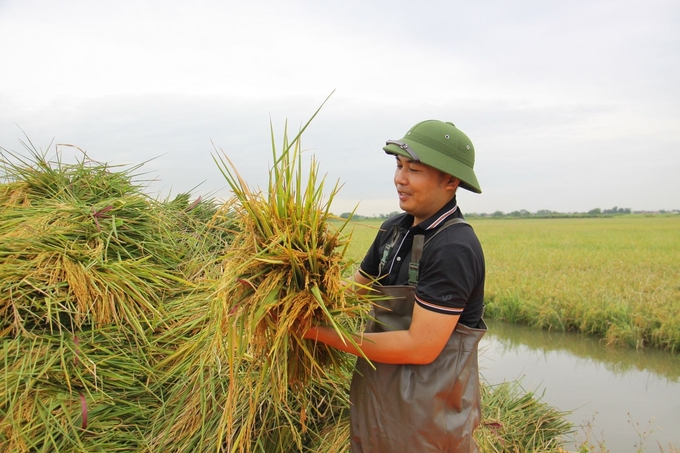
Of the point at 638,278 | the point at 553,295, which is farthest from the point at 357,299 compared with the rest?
the point at 638,278

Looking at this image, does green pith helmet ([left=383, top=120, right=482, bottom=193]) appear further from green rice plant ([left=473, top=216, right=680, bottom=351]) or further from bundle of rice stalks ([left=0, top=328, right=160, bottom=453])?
green rice plant ([left=473, top=216, right=680, bottom=351])

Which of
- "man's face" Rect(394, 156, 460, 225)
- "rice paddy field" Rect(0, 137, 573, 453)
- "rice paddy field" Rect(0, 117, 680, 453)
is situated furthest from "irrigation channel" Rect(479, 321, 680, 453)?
"man's face" Rect(394, 156, 460, 225)

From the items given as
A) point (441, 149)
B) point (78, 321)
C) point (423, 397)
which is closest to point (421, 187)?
point (441, 149)

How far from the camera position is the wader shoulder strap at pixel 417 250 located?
147 centimetres

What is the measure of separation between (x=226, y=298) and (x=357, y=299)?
15.3 inches

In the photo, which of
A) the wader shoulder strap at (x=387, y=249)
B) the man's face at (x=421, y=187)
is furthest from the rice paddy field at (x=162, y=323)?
the man's face at (x=421, y=187)

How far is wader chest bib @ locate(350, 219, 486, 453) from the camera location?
1.44 m

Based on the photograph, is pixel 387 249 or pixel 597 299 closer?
pixel 387 249

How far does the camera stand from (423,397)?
1.44 metres

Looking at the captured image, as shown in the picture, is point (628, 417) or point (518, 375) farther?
point (518, 375)

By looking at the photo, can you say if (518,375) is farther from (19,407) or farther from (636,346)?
(19,407)

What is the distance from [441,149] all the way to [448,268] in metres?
0.39

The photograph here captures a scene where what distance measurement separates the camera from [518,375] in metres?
5.25

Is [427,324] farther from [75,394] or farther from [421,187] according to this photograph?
[75,394]
